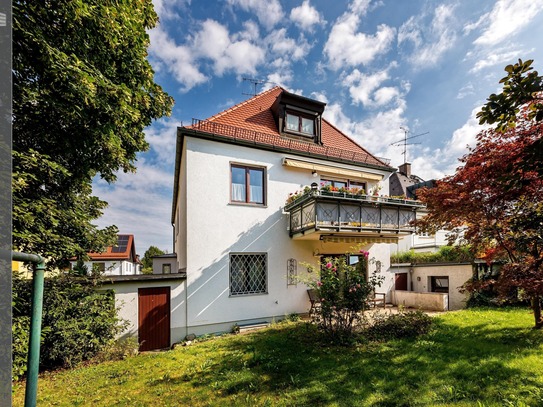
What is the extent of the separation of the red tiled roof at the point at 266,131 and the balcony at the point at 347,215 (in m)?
3.23

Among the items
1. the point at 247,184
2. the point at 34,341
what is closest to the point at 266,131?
the point at 247,184

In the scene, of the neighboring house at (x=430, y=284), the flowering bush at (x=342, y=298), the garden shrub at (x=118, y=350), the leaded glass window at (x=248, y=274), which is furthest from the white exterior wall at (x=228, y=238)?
the neighboring house at (x=430, y=284)

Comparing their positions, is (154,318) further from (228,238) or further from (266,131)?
(266,131)

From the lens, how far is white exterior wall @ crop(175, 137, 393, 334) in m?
10.8

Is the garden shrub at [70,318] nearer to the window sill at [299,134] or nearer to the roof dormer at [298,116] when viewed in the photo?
the window sill at [299,134]

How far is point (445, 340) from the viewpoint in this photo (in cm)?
751

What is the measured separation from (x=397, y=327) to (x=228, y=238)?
23.8ft

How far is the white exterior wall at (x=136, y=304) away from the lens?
30.7ft

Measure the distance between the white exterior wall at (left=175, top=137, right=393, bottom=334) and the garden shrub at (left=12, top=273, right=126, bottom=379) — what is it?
2.99 m

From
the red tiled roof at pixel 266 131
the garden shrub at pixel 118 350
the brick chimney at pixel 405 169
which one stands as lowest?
the garden shrub at pixel 118 350

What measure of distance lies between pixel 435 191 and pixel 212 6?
10.5 m

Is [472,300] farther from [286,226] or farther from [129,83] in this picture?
[129,83]

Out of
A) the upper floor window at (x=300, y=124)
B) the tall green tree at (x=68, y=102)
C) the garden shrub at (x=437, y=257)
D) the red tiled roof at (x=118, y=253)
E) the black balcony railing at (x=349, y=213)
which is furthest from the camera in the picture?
the red tiled roof at (x=118, y=253)

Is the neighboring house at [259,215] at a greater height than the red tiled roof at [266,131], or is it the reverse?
the red tiled roof at [266,131]
